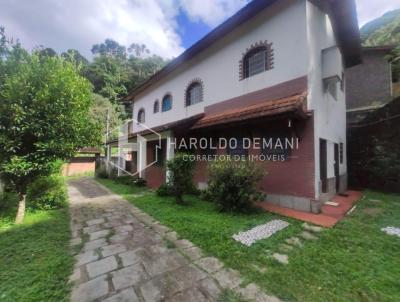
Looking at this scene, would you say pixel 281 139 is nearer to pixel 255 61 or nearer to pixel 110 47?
pixel 255 61

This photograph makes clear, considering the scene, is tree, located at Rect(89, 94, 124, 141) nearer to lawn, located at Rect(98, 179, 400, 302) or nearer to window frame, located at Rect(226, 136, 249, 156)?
window frame, located at Rect(226, 136, 249, 156)

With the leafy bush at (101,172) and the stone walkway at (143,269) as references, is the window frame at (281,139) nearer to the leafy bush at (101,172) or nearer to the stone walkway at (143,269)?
the stone walkway at (143,269)

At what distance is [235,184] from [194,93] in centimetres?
652

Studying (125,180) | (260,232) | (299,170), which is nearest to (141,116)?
(125,180)

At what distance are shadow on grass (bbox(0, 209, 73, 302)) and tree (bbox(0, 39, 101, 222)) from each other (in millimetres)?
1259

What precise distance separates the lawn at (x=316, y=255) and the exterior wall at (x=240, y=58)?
4.53 metres

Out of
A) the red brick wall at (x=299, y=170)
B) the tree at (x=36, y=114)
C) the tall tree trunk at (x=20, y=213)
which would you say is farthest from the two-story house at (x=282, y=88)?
the tall tree trunk at (x=20, y=213)

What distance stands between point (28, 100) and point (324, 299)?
7086mm

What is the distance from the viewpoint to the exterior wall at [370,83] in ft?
42.2

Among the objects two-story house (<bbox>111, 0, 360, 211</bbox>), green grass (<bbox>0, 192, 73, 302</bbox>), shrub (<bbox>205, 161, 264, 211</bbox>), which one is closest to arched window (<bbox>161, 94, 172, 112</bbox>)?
two-story house (<bbox>111, 0, 360, 211</bbox>)

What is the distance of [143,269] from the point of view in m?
3.19

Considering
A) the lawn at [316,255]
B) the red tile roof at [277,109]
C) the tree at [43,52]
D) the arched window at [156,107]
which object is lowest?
the lawn at [316,255]

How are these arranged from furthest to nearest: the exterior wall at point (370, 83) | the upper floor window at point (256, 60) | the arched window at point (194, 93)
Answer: the exterior wall at point (370, 83) → the arched window at point (194, 93) → the upper floor window at point (256, 60)

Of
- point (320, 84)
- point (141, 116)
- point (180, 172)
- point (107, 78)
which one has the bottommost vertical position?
point (180, 172)
